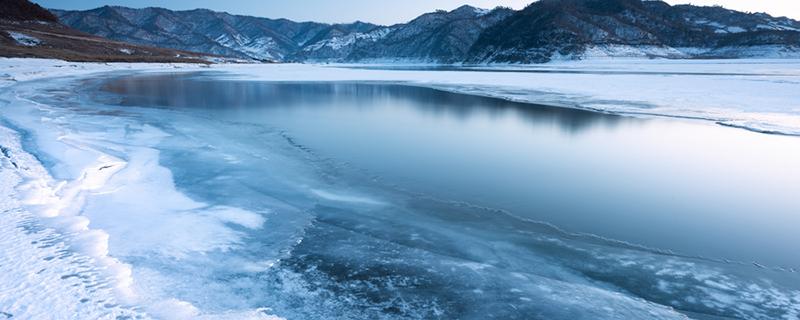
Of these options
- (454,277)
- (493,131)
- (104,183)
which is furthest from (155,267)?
(493,131)

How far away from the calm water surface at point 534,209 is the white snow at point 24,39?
256 ft

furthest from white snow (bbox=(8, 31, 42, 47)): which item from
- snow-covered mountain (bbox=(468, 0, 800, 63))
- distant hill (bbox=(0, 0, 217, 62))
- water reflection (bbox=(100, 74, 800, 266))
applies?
snow-covered mountain (bbox=(468, 0, 800, 63))

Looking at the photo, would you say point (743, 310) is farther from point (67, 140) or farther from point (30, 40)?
point (30, 40)

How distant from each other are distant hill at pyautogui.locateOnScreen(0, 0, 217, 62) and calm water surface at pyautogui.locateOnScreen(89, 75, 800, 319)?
189 ft

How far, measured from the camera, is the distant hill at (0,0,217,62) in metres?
59.8

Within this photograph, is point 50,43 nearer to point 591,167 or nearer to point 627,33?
point 591,167

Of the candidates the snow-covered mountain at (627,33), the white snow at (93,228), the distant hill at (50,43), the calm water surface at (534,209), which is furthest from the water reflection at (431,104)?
the snow-covered mountain at (627,33)

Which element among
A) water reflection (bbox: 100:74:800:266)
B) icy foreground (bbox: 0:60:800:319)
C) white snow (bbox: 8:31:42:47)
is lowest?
icy foreground (bbox: 0:60:800:319)

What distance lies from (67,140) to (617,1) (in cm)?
16416

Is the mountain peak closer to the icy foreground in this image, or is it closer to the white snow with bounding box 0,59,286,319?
the white snow with bounding box 0,59,286,319

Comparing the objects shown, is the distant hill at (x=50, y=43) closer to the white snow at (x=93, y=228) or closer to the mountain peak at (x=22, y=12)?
the mountain peak at (x=22, y=12)

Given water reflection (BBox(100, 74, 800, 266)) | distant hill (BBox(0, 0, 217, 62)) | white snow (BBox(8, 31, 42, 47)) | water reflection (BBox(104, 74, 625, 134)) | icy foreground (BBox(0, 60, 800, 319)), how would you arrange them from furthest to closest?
1. white snow (BBox(8, 31, 42, 47))
2. distant hill (BBox(0, 0, 217, 62))
3. water reflection (BBox(104, 74, 625, 134))
4. water reflection (BBox(100, 74, 800, 266))
5. icy foreground (BBox(0, 60, 800, 319))

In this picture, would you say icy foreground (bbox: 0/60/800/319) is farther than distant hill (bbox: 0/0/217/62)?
No

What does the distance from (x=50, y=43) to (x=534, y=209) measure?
90784 mm
